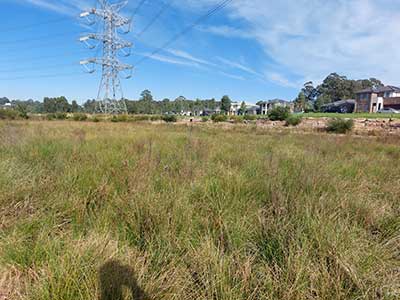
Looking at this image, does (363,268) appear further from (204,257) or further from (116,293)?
(116,293)

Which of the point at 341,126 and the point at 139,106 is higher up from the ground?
the point at 139,106

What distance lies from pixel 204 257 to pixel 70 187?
2.31 meters

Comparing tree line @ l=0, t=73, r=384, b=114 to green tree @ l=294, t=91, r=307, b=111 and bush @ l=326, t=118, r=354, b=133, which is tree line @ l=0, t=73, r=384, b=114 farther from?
bush @ l=326, t=118, r=354, b=133

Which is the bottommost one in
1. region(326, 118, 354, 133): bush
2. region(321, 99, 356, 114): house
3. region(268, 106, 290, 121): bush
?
Answer: region(326, 118, 354, 133): bush

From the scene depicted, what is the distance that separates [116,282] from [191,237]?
2.77 ft

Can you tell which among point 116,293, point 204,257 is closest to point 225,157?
point 204,257

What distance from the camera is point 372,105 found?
238 feet

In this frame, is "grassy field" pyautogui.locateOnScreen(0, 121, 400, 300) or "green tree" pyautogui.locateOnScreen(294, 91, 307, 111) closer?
"grassy field" pyautogui.locateOnScreen(0, 121, 400, 300)

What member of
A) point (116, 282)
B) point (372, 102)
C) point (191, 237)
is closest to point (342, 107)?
point (372, 102)

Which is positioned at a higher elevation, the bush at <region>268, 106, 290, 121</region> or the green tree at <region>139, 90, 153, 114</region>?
the green tree at <region>139, 90, 153, 114</region>

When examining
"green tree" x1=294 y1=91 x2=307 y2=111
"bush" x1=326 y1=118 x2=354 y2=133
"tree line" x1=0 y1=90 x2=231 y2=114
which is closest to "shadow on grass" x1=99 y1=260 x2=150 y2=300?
"bush" x1=326 y1=118 x2=354 y2=133

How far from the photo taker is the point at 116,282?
63.7 inches

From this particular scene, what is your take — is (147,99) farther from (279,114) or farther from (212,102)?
(279,114)

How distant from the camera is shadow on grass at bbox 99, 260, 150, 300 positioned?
61.0 inches
